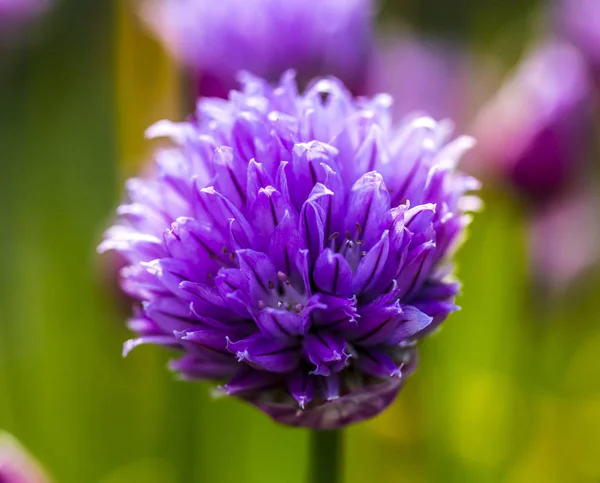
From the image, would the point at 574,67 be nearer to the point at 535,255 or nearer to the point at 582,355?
the point at 535,255

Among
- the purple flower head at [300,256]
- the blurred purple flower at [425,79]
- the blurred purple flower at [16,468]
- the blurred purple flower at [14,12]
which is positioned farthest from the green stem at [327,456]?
the blurred purple flower at [14,12]

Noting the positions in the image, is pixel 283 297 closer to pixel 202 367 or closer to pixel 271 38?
pixel 202 367

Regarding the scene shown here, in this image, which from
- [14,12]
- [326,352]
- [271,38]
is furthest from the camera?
[14,12]

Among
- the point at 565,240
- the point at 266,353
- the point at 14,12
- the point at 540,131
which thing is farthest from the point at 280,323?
the point at 14,12

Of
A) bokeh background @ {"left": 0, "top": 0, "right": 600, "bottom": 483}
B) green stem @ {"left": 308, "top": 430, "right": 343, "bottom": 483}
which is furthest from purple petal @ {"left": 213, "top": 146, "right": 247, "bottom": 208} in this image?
bokeh background @ {"left": 0, "top": 0, "right": 600, "bottom": 483}

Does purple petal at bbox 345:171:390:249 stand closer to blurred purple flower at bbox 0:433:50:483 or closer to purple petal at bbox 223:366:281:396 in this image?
purple petal at bbox 223:366:281:396

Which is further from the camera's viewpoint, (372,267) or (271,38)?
(271,38)

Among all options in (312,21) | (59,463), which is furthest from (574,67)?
(59,463)
